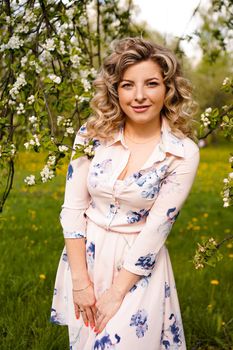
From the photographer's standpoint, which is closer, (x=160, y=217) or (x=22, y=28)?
(x=160, y=217)

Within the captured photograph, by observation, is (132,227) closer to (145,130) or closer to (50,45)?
(145,130)

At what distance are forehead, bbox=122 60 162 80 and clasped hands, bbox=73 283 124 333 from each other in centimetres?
81

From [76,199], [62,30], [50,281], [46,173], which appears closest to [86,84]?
[62,30]

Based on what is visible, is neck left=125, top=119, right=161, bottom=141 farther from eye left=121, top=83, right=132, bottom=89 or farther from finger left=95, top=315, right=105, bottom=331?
finger left=95, top=315, right=105, bottom=331

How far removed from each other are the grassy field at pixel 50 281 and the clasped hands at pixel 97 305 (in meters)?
0.62

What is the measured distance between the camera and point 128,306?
2139 mm

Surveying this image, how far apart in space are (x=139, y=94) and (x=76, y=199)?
0.50 m

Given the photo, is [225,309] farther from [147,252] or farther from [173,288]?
[147,252]

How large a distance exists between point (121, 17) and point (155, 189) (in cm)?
239

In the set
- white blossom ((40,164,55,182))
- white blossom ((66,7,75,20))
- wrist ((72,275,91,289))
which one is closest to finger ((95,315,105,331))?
wrist ((72,275,91,289))

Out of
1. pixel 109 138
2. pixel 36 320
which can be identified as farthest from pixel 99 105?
pixel 36 320

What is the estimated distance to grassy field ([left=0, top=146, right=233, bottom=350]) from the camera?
3.23 m

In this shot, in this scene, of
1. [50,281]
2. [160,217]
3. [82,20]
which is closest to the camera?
[160,217]

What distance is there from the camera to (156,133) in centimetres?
228
